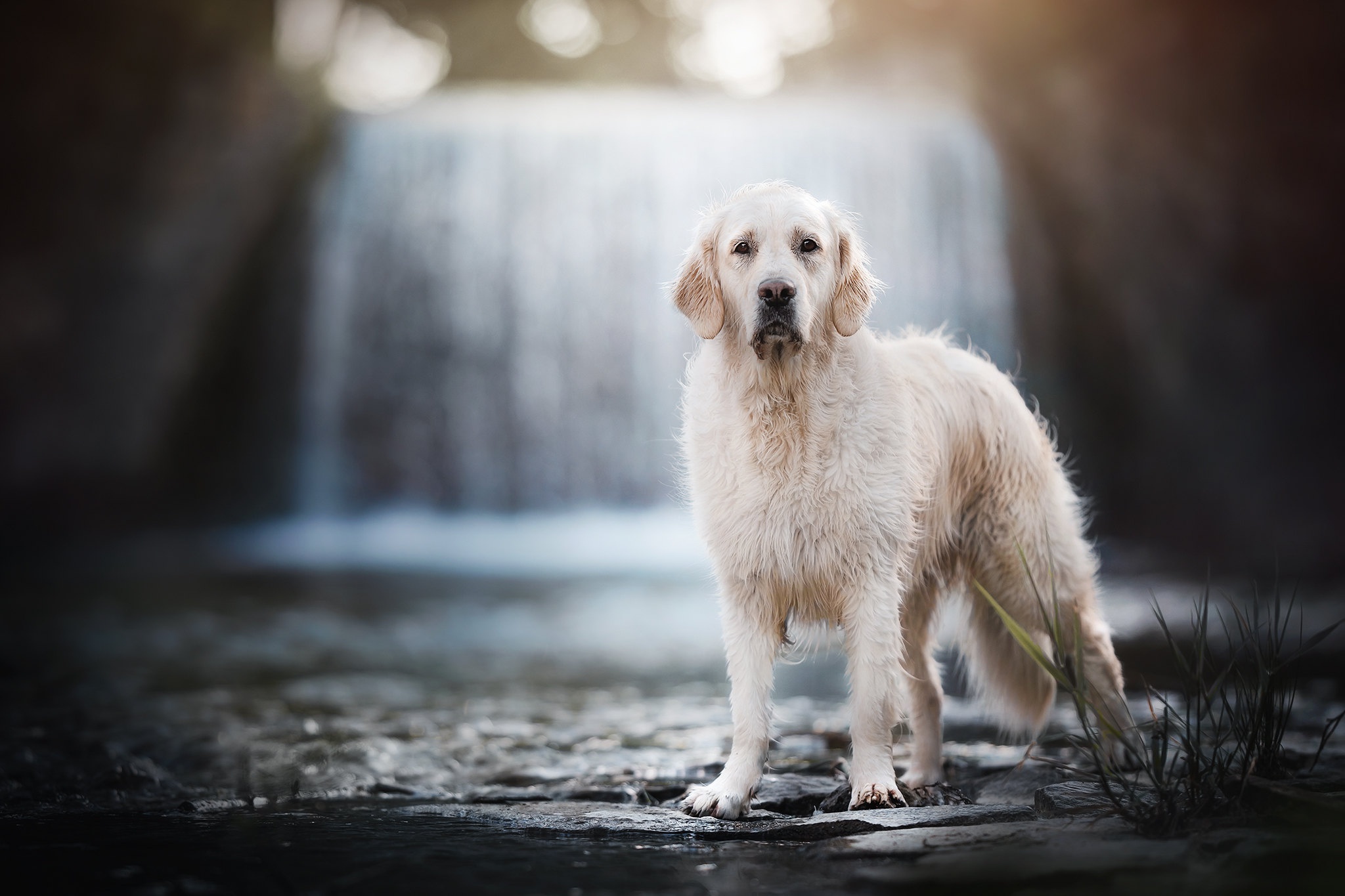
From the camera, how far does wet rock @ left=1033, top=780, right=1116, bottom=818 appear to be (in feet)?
10.7

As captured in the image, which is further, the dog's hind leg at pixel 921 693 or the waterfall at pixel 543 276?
the waterfall at pixel 543 276

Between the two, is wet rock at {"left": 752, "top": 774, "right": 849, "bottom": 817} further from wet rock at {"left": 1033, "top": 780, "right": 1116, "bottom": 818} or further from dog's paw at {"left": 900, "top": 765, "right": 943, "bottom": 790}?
wet rock at {"left": 1033, "top": 780, "right": 1116, "bottom": 818}

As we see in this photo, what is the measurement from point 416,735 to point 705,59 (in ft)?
105

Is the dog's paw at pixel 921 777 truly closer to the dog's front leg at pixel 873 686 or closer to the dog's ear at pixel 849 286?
the dog's front leg at pixel 873 686

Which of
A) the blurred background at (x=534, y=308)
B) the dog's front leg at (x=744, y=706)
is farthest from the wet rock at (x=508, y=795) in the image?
the blurred background at (x=534, y=308)

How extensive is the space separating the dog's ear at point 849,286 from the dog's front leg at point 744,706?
96 cm

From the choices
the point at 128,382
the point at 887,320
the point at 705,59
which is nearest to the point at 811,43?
the point at 705,59

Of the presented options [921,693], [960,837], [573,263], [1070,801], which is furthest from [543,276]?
[960,837]

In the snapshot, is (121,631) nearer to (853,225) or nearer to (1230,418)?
(853,225)

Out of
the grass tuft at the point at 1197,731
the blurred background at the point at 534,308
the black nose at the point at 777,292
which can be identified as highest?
the blurred background at the point at 534,308

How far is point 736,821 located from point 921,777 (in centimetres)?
104

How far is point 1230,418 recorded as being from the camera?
1368 centimetres

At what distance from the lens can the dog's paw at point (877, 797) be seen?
349cm

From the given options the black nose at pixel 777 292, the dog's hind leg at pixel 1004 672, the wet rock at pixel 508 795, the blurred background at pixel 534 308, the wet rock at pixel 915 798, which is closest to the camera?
the black nose at pixel 777 292
